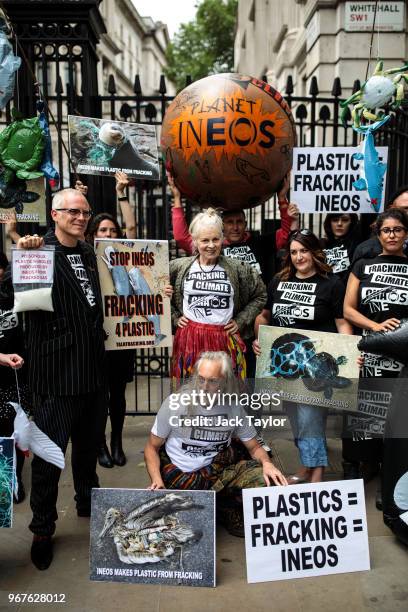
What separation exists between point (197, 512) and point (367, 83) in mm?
3345

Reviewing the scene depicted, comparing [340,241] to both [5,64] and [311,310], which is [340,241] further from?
[5,64]

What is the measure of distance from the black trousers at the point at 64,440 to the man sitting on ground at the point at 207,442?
0.42 metres

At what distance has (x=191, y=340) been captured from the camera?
134 inches

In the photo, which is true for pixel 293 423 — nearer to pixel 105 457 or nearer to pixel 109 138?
pixel 105 457

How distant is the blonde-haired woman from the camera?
11.1 ft

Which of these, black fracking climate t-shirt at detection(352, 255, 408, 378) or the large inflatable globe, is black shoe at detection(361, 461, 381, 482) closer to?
black fracking climate t-shirt at detection(352, 255, 408, 378)

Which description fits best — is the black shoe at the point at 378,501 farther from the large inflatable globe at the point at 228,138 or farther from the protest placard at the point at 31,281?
the protest placard at the point at 31,281

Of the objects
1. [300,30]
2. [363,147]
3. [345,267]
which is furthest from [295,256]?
[300,30]

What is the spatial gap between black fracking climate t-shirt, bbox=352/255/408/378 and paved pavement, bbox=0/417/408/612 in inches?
38.7

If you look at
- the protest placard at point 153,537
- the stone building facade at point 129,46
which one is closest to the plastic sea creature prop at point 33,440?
the protest placard at point 153,537

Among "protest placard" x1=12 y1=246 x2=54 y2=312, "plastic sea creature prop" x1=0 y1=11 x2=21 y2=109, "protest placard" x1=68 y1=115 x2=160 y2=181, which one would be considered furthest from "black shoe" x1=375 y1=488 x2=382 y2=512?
"plastic sea creature prop" x1=0 y1=11 x2=21 y2=109

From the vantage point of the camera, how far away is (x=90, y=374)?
9.98 feet

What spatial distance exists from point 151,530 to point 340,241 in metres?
2.79

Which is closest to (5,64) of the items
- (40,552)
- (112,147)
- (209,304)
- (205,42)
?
(112,147)
